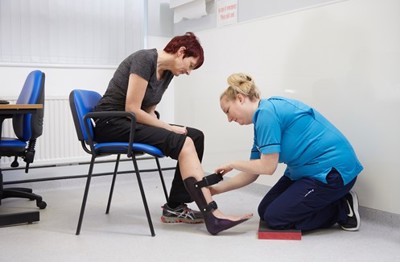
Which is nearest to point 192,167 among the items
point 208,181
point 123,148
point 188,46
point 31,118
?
point 208,181

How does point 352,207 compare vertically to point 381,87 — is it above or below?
below

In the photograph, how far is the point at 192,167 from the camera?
2.10m

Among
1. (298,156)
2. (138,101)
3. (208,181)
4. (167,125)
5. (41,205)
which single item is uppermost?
(138,101)

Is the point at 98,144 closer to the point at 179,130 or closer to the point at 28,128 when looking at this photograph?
the point at 179,130

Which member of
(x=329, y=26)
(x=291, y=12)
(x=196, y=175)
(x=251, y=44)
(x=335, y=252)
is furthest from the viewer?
(x=251, y=44)

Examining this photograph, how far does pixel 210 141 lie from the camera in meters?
3.50

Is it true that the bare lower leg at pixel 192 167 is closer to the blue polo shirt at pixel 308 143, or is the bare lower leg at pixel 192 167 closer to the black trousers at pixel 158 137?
the black trousers at pixel 158 137

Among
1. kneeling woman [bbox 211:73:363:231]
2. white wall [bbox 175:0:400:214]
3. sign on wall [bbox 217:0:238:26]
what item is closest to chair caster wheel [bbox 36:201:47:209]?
kneeling woman [bbox 211:73:363:231]

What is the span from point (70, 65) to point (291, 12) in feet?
5.80

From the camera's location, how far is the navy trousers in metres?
2.07

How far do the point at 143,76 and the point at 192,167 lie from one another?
50cm

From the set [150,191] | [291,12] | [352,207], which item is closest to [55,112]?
[150,191]

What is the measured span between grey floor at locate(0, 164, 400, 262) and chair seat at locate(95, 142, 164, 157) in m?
0.39

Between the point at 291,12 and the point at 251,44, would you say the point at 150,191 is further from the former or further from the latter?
the point at 291,12
